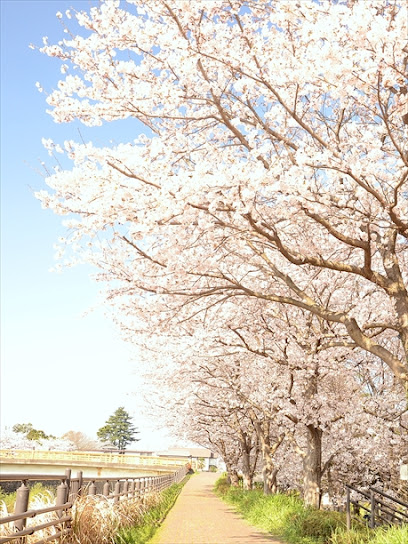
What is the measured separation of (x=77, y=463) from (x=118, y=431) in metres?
64.4

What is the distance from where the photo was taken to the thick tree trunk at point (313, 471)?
45.7 feet

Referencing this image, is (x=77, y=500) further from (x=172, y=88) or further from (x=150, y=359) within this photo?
(x=150, y=359)

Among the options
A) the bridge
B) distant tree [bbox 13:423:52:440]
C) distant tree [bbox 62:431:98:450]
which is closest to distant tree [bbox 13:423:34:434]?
distant tree [bbox 13:423:52:440]

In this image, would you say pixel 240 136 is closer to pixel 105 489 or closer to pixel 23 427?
pixel 105 489

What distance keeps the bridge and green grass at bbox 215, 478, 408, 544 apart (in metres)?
40.4

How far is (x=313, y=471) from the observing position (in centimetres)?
1412

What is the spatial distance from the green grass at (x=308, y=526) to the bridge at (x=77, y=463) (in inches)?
1592

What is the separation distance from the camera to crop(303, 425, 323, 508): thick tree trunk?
45.7 feet

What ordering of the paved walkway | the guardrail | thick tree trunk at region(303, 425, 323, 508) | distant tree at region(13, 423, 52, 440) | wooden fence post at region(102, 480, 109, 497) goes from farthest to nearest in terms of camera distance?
distant tree at region(13, 423, 52, 440)
thick tree trunk at region(303, 425, 323, 508)
the paved walkway
wooden fence post at region(102, 480, 109, 497)
the guardrail

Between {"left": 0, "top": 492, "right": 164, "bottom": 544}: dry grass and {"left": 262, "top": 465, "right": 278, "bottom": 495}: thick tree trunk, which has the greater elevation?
{"left": 0, "top": 492, "right": 164, "bottom": 544}: dry grass

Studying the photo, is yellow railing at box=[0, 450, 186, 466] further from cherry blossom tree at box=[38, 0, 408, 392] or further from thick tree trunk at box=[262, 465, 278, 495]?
cherry blossom tree at box=[38, 0, 408, 392]

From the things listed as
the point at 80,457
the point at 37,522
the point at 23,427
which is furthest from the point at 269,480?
the point at 23,427

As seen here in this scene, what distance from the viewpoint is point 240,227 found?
333 inches

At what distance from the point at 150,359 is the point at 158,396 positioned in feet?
24.1
